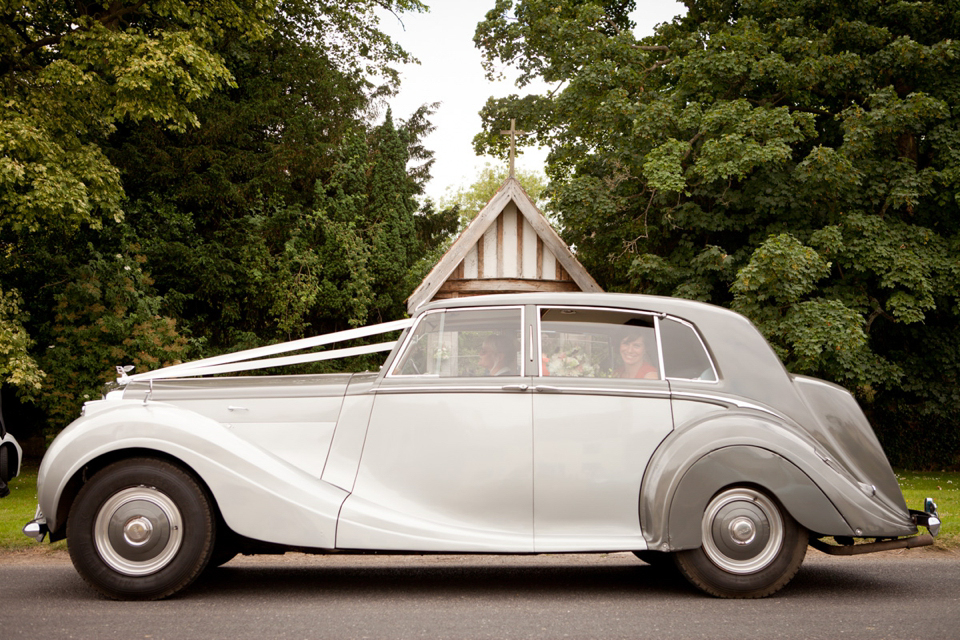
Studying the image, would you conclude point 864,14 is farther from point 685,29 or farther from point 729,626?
point 729,626

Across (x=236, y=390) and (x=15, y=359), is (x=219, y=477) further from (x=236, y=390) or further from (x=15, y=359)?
(x=15, y=359)

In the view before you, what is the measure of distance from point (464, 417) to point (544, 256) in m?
8.32

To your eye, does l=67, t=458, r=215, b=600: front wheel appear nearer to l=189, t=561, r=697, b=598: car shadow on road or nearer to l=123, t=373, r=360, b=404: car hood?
l=189, t=561, r=697, b=598: car shadow on road

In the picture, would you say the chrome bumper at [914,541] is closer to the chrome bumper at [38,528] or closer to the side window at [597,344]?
the side window at [597,344]

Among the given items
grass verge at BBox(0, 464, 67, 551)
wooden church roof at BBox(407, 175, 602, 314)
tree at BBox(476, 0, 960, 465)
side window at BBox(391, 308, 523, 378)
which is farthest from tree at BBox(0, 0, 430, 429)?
side window at BBox(391, 308, 523, 378)

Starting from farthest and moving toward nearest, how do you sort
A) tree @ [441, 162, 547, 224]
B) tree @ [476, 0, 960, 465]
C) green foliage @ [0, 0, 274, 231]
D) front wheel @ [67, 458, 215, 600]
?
tree @ [441, 162, 547, 224]
tree @ [476, 0, 960, 465]
green foliage @ [0, 0, 274, 231]
front wheel @ [67, 458, 215, 600]

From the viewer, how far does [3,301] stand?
13.8 meters

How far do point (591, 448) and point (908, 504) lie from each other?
690 cm

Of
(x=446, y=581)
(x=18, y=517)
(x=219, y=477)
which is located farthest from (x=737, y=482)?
(x=18, y=517)

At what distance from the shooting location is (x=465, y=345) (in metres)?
5.51

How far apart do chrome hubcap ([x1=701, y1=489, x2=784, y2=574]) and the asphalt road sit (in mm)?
264

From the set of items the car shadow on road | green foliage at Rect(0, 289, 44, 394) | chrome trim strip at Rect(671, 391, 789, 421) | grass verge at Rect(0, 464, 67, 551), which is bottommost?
the car shadow on road

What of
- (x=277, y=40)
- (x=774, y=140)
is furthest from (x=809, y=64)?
(x=277, y=40)

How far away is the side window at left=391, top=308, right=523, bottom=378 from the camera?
5422 mm
